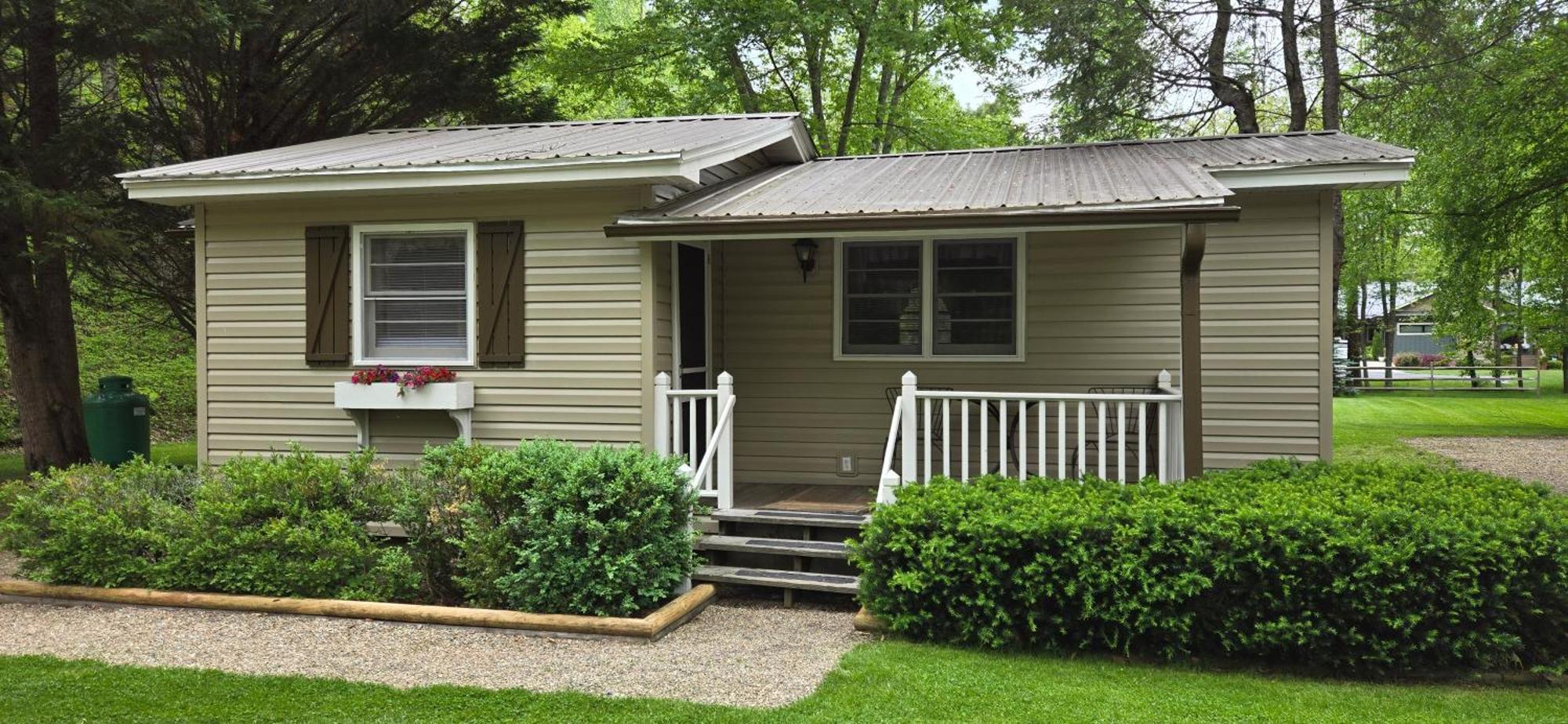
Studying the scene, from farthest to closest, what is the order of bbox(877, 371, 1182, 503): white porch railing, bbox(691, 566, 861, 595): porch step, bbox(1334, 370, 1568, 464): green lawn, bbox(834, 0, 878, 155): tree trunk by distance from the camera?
bbox(834, 0, 878, 155): tree trunk
bbox(1334, 370, 1568, 464): green lawn
bbox(877, 371, 1182, 503): white porch railing
bbox(691, 566, 861, 595): porch step

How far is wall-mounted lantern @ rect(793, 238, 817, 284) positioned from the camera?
8.02m

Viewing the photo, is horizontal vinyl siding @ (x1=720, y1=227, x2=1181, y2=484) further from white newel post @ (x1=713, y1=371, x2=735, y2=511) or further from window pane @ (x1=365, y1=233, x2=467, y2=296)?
window pane @ (x1=365, y1=233, x2=467, y2=296)

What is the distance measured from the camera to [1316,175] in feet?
22.4

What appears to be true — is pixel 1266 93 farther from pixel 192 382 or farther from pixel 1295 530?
pixel 192 382

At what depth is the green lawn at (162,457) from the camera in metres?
12.4

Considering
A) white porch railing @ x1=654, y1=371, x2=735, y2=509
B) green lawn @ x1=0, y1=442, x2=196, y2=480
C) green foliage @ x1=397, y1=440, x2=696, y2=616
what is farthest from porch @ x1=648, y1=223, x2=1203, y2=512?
green lawn @ x1=0, y1=442, x2=196, y2=480

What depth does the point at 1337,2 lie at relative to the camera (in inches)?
541

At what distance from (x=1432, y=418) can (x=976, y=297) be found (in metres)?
15.7

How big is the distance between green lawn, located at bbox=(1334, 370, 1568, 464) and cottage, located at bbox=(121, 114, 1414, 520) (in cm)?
673

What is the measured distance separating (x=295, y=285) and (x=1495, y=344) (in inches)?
1328

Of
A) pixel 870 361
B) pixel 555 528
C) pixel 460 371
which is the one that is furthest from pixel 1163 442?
pixel 460 371

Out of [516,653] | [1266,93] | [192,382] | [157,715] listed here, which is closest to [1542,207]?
[1266,93]

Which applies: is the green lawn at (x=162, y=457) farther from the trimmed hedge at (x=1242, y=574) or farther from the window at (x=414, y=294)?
the trimmed hedge at (x=1242, y=574)

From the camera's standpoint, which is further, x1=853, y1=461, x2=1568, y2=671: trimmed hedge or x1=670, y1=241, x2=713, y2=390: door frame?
x1=670, y1=241, x2=713, y2=390: door frame
